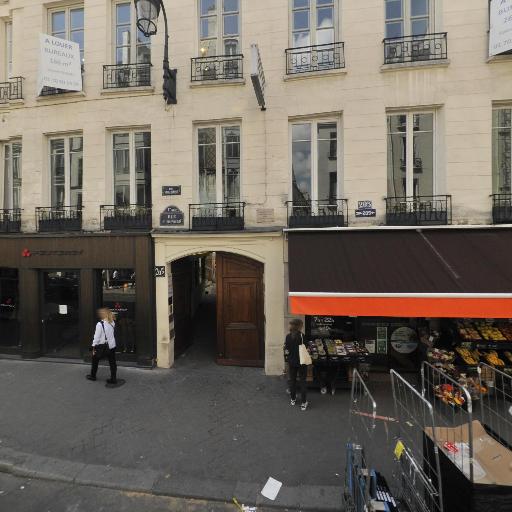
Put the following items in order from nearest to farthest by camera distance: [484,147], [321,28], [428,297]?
[428,297] < [484,147] < [321,28]

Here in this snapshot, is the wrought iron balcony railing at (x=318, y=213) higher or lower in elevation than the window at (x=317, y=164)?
lower

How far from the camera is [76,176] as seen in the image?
8.90m

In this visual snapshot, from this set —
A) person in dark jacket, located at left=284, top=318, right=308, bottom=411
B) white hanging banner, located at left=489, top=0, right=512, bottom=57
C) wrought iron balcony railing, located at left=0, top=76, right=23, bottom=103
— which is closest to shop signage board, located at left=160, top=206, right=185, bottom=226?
person in dark jacket, located at left=284, top=318, right=308, bottom=411

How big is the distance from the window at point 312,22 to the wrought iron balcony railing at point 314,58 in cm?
22

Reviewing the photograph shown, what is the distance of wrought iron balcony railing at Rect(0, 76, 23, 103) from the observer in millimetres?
9030

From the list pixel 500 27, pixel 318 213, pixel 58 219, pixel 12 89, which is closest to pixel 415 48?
pixel 500 27

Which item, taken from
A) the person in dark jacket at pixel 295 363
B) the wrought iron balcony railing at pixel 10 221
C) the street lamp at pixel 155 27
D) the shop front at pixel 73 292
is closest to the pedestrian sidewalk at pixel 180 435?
the person in dark jacket at pixel 295 363

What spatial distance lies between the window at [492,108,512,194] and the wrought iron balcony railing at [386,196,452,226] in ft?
3.77

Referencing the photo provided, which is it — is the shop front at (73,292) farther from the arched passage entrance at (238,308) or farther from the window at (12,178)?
the window at (12,178)

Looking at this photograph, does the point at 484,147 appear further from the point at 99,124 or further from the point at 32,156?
the point at 32,156

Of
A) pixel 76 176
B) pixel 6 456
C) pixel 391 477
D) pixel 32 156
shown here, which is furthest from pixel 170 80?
pixel 391 477

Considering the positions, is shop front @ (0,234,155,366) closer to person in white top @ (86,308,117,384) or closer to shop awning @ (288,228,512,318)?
person in white top @ (86,308,117,384)

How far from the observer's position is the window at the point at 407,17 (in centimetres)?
736

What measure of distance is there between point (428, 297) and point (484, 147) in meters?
3.66
